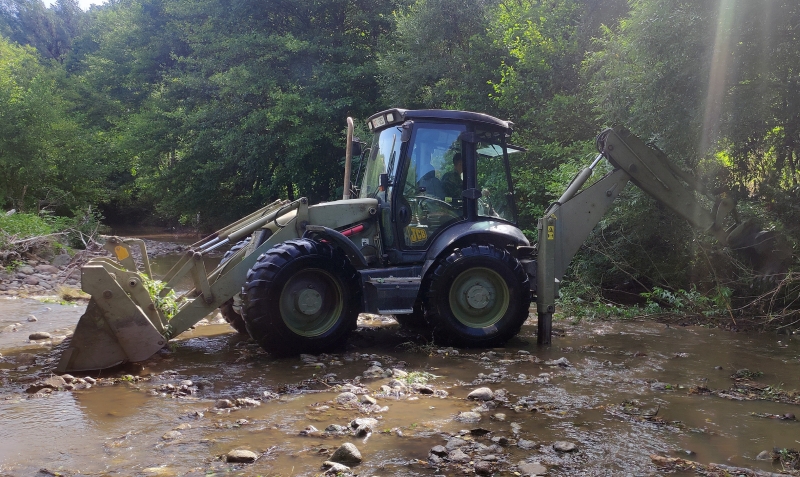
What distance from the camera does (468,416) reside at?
15.2 feet

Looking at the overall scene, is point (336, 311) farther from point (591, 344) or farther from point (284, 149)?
point (284, 149)

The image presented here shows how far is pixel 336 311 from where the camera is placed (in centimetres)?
672

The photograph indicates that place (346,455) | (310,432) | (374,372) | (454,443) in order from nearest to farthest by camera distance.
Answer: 1. (346,455)
2. (454,443)
3. (310,432)
4. (374,372)

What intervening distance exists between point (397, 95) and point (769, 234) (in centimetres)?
1160

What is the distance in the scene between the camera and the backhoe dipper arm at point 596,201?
24.0ft

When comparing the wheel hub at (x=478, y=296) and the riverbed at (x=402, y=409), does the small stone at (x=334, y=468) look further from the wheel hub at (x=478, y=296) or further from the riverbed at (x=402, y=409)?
the wheel hub at (x=478, y=296)

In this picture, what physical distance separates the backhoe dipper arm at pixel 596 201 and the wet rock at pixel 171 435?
4.37 meters

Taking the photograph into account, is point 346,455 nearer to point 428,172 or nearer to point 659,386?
point 659,386

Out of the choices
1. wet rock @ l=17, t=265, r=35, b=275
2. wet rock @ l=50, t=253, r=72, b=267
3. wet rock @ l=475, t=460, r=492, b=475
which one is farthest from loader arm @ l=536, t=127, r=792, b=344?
wet rock @ l=50, t=253, r=72, b=267

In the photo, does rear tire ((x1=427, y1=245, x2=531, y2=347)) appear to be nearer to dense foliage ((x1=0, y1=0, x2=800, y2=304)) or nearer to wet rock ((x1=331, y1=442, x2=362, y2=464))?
wet rock ((x1=331, y1=442, x2=362, y2=464))

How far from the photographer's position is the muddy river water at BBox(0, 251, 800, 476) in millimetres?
3814

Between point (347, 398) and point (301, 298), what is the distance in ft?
5.60

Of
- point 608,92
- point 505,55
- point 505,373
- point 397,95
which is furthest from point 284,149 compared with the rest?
point 505,373

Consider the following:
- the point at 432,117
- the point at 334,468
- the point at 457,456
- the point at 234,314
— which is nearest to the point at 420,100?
the point at 432,117
